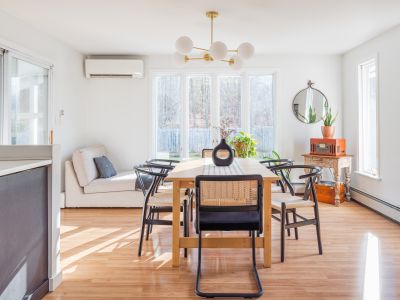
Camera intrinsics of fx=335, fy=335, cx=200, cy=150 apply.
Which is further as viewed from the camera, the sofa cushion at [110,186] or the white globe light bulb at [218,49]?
the sofa cushion at [110,186]

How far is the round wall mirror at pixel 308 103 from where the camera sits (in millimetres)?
5625

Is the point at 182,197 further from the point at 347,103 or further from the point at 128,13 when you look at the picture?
the point at 347,103

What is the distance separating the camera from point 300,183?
5586 millimetres

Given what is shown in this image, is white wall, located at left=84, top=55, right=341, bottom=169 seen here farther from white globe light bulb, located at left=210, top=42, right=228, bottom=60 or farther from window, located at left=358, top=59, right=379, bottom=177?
white globe light bulb, located at left=210, top=42, right=228, bottom=60

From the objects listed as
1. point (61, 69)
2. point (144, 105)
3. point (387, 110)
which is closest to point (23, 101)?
point (61, 69)

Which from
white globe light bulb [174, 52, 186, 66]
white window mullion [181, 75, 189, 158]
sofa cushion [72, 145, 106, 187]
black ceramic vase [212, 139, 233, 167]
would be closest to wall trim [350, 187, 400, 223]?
black ceramic vase [212, 139, 233, 167]

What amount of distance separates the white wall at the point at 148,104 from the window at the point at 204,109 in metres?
0.18

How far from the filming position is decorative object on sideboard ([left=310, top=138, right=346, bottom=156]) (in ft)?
16.3

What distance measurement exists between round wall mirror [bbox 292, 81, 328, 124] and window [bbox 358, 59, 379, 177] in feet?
2.24

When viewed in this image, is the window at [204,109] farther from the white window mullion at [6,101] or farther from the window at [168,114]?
the white window mullion at [6,101]

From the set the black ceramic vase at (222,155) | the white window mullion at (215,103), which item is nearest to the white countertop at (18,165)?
the black ceramic vase at (222,155)

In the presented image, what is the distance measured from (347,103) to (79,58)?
4.42m

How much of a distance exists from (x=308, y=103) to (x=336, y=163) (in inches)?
48.7

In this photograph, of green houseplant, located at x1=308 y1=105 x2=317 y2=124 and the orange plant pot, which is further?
green houseplant, located at x1=308 y1=105 x2=317 y2=124
